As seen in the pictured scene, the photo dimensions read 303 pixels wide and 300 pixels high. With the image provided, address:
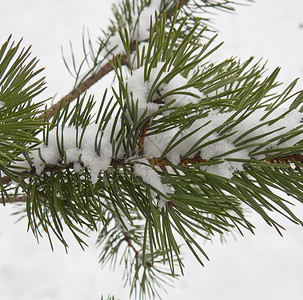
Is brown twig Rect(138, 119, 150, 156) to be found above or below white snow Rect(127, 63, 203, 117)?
below

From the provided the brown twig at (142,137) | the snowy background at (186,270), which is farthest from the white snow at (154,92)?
the snowy background at (186,270)

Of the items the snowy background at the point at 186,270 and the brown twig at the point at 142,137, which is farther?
the snowy background at the point at 186,270

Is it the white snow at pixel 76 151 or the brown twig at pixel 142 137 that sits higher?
the white snow at pixel 76 151

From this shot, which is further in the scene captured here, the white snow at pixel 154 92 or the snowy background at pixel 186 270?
the snowy background at pixel 186 270

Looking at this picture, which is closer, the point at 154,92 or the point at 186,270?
the point at 154,92

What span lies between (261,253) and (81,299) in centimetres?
84

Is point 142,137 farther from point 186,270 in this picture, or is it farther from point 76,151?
point 186,270

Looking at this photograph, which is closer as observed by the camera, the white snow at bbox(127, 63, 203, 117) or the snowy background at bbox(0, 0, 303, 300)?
the white snow at bbox(127, 63, 203, 117)

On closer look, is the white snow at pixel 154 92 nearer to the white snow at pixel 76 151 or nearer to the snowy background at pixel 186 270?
the white snow at pixel 76 151

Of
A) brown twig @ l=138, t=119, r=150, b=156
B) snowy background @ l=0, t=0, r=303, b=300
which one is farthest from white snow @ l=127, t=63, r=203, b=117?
snowy background @ l=0, t=0, r=303, b=300

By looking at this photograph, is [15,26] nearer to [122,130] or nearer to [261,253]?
[261,253]

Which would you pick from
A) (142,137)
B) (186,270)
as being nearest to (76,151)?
(142,137)

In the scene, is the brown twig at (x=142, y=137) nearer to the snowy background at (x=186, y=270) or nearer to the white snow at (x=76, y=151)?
the white snow at (x=76, y=151)

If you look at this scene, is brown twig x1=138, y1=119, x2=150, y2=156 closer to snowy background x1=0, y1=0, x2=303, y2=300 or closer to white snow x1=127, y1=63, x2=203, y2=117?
white snow x1=127, y1=63, x2=203, y2=117
